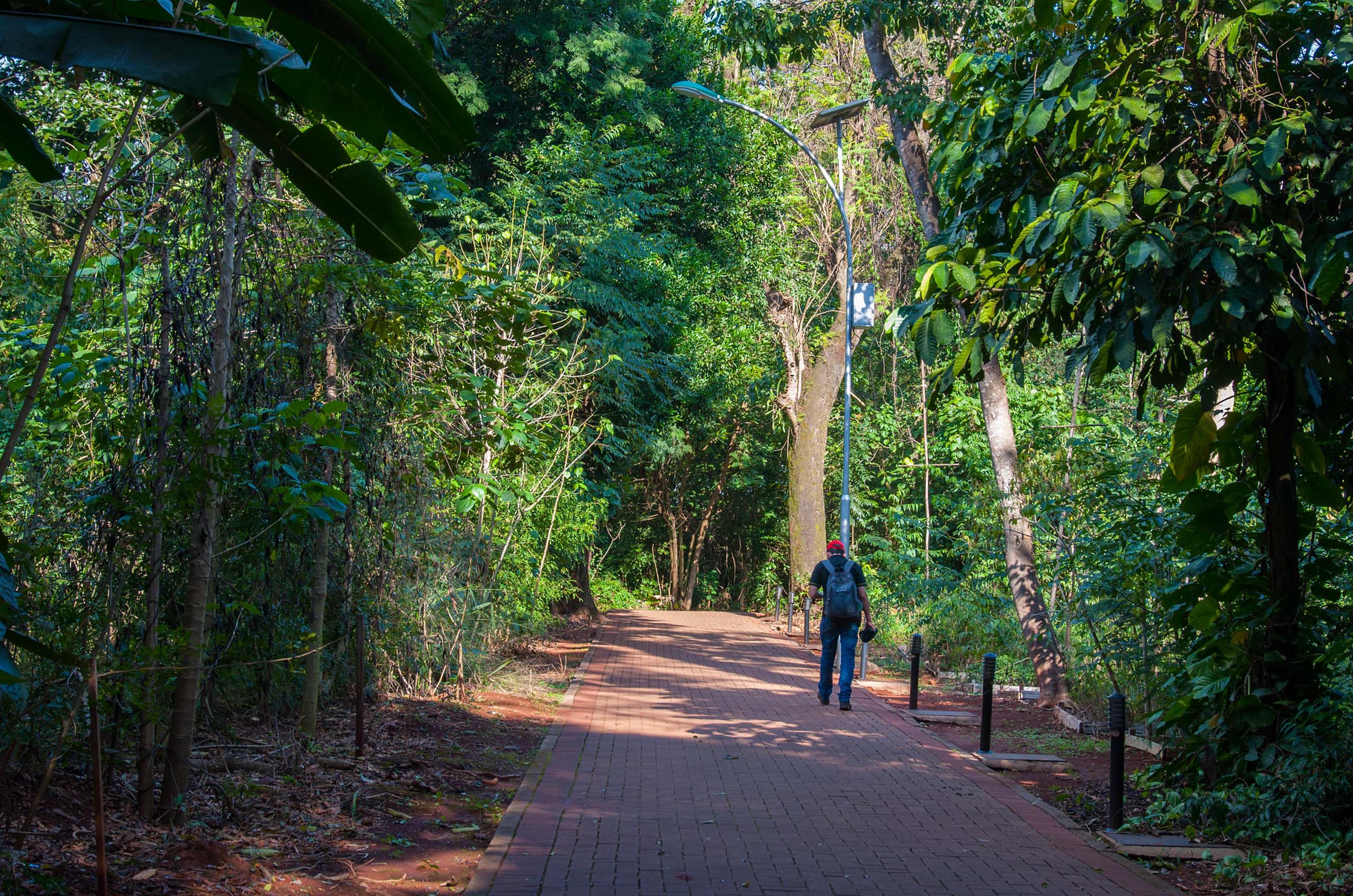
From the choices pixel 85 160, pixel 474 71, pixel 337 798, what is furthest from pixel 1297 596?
pixel 474 71

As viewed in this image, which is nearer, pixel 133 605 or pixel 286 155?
pixel 286 155

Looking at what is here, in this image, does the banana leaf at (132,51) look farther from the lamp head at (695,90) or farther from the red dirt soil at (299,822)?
the lamp head at (695,90)

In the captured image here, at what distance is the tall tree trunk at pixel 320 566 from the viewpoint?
26.8 ft

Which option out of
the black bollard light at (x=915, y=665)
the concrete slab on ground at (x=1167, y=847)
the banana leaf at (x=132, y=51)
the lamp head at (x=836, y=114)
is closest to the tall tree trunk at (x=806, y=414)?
the lamp head at (x=836, y=114)

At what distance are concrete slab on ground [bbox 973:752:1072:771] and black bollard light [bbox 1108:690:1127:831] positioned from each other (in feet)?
7.36

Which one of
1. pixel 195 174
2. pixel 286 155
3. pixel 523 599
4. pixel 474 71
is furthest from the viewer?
pixel 474 71

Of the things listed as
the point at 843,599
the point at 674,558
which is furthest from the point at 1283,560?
the point at 674,558

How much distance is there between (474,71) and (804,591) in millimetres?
13636

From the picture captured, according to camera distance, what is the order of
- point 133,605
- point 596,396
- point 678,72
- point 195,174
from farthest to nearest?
point 678,72 → point 596,396 → point 195,174 → point 133,605

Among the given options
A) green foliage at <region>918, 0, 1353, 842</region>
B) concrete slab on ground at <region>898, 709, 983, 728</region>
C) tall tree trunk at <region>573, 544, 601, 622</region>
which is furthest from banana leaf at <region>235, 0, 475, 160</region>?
tall tree trunk at <region>573, 544, 601, 622</region>

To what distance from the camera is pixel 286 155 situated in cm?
489

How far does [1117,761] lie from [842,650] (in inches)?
226

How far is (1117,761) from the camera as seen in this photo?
7492 millimetres

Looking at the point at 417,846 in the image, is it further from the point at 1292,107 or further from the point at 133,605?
the point at 1292,107
